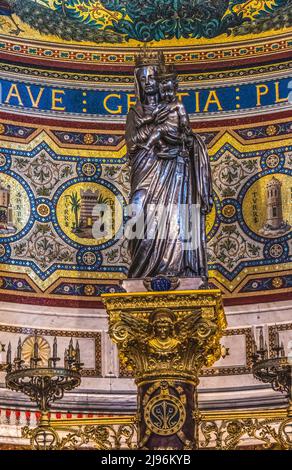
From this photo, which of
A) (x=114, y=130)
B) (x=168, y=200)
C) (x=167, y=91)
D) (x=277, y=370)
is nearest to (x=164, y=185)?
(x=168, y=200)

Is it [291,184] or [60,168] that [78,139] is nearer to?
[60,168]

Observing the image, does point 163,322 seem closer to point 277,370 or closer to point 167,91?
point 277,370

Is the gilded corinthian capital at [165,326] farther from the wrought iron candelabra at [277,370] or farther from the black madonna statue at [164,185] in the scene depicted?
the wrought iron candelabra at [277,370]

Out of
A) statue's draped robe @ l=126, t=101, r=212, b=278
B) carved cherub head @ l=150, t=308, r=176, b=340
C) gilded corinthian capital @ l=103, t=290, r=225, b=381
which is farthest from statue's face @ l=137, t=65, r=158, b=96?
carved cherub head @ l=150, t=308, r=176, b=340

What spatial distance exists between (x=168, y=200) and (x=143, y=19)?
6.08 meters

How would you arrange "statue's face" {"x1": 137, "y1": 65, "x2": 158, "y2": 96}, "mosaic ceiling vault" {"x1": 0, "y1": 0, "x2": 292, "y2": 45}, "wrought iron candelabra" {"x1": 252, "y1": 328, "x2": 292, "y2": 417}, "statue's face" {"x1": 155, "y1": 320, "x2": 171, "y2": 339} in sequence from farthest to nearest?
1. "mosaic ceiling vault" {"x1": 0, "y1": 0, "x2": 292, "y2": 45}
2. "statue's face" {"x1": 137, "y1": 65, "x2": 158, "y2": 96}
3. "wrought iron candelabra" {"x1": 252, "y1": 328, "x2": 292, "y2": 417}
4. "statue's face" {"x1": 155, "y1": 320, "x2": 171, "y2": 339}

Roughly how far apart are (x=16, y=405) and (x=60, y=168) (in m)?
3.42

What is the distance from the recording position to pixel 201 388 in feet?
72.0

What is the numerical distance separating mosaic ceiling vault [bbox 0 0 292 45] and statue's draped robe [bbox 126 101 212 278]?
16.2 ft

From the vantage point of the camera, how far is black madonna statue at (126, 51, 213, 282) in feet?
58.1

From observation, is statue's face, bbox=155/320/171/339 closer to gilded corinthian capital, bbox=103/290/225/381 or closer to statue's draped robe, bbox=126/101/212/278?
gilded corinthian capital, bbox=103/290/225/381

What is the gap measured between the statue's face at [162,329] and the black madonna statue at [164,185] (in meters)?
0.64

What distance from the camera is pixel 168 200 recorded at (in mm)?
17969
